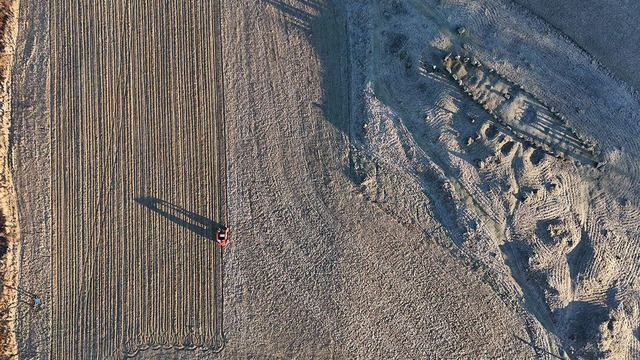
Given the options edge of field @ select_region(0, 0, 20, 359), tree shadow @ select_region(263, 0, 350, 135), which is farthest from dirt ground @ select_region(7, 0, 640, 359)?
edge of field @ select_region(0, 0, 20, 359)

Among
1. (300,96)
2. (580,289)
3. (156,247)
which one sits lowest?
(156,247)

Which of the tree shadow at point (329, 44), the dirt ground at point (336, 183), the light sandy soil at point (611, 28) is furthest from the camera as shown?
the tree shadow at point (329, 44)

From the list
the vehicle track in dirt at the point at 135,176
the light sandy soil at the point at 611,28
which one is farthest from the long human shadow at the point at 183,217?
the light sandy soil at the point at 611,28

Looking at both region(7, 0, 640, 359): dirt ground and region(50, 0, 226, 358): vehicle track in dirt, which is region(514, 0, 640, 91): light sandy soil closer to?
region(7, 0, 640, 359): dirt ground

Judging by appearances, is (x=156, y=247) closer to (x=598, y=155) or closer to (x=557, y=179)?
(x=557, y=179)

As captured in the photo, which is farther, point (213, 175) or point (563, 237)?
point (213, 175)

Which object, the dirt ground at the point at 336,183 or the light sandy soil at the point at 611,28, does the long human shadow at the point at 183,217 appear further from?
the light sandy soil at the point at 611,28

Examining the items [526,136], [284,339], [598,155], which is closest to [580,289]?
[598,155]
